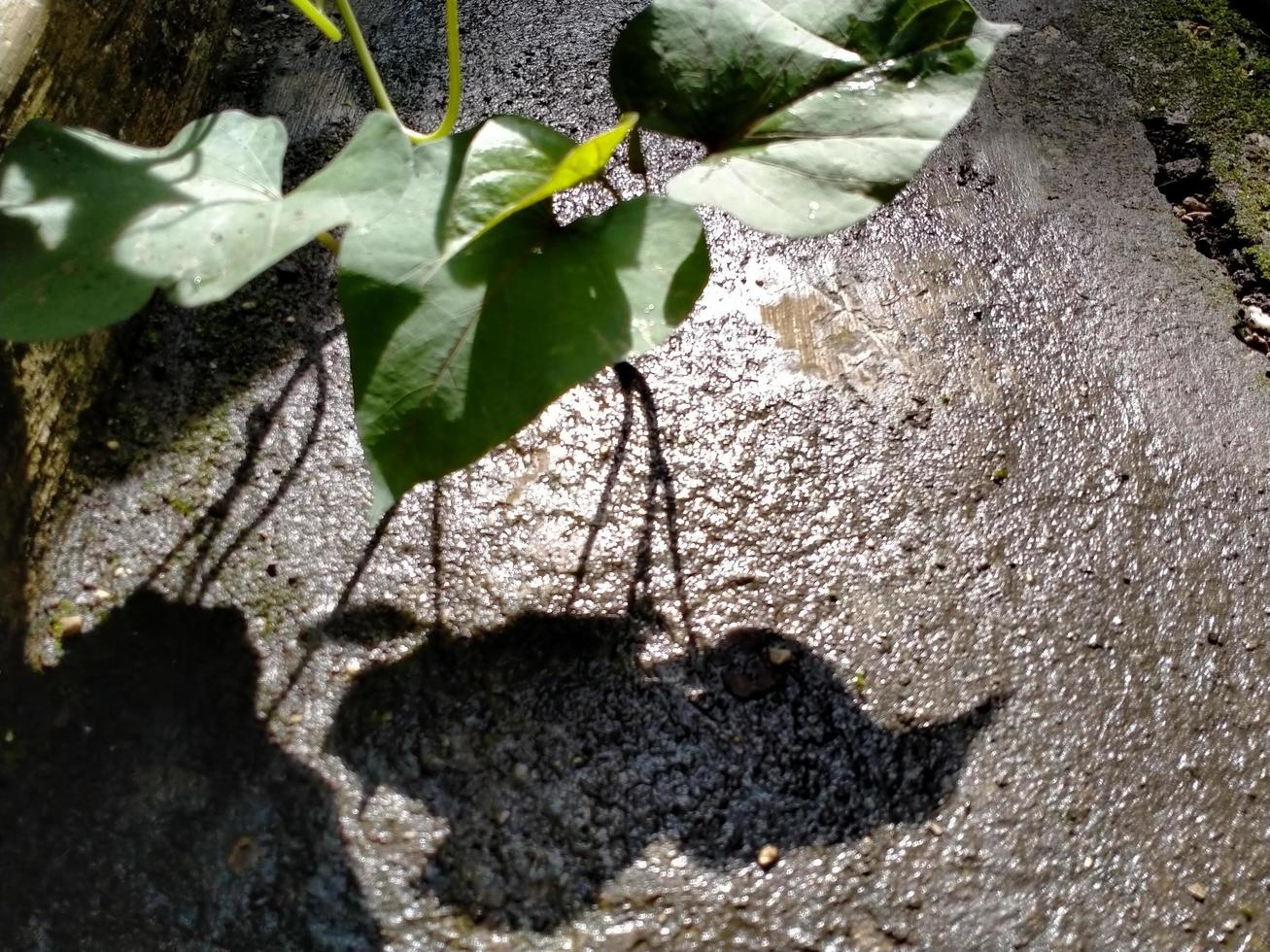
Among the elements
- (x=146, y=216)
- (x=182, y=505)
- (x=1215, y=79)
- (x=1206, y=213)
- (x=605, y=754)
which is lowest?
(x=605, y=754)

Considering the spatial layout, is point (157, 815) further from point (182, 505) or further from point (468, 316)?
point (468, 316)

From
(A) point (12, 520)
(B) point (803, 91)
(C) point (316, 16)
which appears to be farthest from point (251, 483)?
(B) point (803, 91)

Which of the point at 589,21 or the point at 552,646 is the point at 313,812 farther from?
the point at 589,21

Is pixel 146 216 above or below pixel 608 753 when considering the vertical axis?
above

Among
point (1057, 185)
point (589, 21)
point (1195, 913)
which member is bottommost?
point (1195, 913)

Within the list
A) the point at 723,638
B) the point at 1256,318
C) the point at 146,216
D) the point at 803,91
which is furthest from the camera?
the point at 1256,318

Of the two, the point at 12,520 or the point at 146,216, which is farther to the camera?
the point at 12,520

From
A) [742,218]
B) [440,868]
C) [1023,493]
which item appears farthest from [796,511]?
[440,868]
